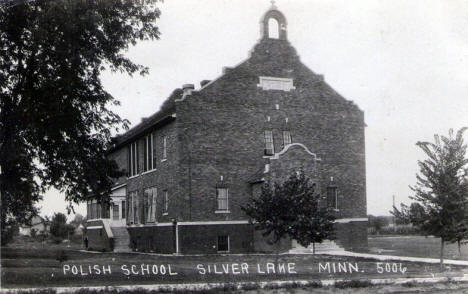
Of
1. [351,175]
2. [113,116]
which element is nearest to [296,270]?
[113,116]

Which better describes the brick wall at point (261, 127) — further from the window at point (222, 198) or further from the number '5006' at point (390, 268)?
the number '5006' at point (390, 268)

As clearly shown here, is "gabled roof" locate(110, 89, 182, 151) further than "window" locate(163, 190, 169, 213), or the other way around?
"window" locate(163, 190, 169, 213)

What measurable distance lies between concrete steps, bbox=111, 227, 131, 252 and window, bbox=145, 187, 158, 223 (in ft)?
14.3

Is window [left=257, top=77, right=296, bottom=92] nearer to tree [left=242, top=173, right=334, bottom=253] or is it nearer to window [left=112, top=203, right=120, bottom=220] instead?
tree [left=242, top=173, right=334, bottom=253]

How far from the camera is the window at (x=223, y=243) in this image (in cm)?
3275

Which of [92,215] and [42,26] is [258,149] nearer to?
[42,26]

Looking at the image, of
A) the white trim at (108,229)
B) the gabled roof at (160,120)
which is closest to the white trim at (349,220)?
the gabled roof at (160,120)

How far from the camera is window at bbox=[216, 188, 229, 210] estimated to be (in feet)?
109

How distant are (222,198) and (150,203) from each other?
6.10 metres

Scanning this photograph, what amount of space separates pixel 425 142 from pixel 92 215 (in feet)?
115

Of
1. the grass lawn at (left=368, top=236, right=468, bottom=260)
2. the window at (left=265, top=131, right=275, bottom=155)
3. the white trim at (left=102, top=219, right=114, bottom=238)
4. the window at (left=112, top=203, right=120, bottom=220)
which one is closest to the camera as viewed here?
the grass lawn at (left=368, top=236, right=468, bottom=260)

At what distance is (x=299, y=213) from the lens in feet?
66.5

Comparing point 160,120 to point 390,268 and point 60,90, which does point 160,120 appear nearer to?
point 60,90
